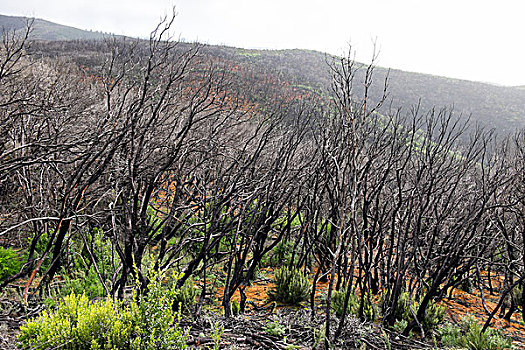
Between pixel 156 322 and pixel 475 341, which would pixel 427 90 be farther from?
pixel 156 322

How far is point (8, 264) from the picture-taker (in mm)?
4105

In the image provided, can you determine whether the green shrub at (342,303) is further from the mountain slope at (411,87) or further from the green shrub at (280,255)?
the mountain slope at (411,87)

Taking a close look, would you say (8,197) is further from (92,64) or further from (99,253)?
(92,64)

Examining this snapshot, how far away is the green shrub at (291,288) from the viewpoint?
172 inches

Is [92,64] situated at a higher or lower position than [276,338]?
higher

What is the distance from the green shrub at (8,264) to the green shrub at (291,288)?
10.7 ft

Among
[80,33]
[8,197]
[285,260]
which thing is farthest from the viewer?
[80,33]

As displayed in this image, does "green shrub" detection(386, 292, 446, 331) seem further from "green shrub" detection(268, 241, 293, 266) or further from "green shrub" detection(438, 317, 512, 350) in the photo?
"green shrub" detection(268, 241, 293, 266)

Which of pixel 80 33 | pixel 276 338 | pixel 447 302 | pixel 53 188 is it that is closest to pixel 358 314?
pixel 276 338

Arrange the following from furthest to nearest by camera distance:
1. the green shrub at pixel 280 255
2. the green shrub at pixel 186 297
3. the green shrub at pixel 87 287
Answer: the green shrub at pixel 280 255 → the green shrub at pixel 186 297 → the green shrub at pixel 87 287

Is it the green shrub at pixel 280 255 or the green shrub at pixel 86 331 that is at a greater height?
the green shrub at pixel 86 331

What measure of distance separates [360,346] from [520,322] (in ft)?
10.2

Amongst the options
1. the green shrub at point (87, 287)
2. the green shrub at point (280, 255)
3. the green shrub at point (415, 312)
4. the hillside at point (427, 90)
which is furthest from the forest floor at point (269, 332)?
the hillside at point (427, 90)

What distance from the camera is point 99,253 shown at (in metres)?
4.67
